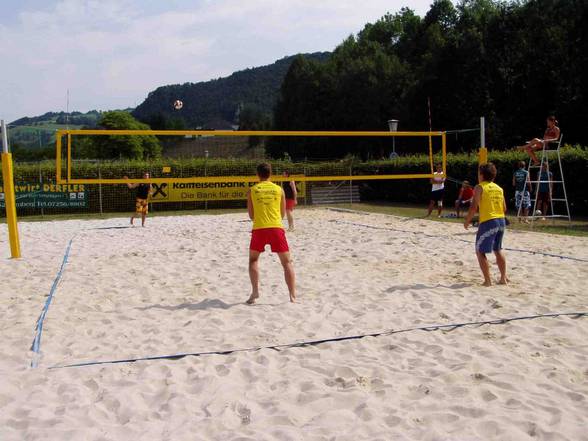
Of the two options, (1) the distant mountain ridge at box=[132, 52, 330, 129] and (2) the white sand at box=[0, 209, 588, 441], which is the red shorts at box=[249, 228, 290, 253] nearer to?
(2) the white sand at box=[0, 209, 588, 441]

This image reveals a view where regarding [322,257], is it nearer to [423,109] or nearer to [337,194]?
[337,194]

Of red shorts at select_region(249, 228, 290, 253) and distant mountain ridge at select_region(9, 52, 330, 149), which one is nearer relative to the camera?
red shorts at select_region(249, 228, 290, 253)

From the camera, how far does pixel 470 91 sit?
Answer: 100 feet

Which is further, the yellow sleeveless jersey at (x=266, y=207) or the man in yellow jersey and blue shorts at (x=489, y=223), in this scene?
the man in yellow jersey and blue shorts at (x=489, y=223)

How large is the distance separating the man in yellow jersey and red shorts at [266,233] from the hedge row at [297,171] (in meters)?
13.4

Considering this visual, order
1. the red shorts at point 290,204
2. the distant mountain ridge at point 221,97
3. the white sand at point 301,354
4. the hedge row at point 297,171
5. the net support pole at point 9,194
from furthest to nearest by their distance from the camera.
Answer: the distant mountain ridge at point 221,97, the hedge row at point 297,171, the red shorts at point 290,204, the net support pole at point 9,194, the white sand at point 301,354

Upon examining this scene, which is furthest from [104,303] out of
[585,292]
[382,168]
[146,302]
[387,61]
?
[387,61]

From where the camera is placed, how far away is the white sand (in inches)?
110

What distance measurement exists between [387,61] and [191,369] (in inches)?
1370

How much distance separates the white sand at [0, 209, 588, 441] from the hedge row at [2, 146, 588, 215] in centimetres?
1206

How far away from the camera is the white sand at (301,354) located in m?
2.80

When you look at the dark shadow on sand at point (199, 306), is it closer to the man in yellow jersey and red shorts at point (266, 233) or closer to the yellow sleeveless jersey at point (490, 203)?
the man in yellow jersey and red shorts at point (266, 233)

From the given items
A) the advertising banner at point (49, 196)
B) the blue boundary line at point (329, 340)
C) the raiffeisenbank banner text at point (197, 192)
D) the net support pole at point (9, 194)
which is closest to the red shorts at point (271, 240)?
the blue boundary line at point (329, 340)

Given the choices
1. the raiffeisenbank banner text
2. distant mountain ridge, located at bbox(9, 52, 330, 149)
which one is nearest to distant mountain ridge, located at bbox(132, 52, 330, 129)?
distant mountain ridge, located at bbox(9, 52, 330, 149)
